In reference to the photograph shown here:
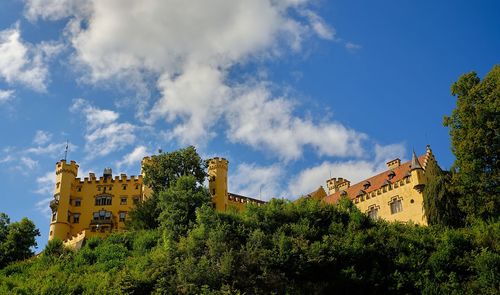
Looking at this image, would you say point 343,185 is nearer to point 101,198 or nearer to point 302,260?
point 101,198

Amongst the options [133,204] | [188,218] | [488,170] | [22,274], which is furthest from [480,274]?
[133,204]

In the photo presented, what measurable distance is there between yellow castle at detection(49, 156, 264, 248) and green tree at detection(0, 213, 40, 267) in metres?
10.2

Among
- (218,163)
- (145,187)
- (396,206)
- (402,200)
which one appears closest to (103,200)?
(145,187)

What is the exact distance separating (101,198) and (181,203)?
74.4 feet

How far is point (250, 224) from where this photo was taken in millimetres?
44281

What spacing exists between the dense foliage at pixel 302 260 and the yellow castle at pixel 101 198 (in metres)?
27.1

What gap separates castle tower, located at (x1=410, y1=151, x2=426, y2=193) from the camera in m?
57.0

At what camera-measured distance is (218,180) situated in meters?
76.2

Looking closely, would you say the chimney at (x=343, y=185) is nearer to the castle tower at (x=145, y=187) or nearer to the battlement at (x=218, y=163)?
the battlement at (x=218, y=163)

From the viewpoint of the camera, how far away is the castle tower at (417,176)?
187 feet

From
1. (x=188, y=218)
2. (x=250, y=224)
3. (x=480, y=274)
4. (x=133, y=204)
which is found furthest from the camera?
(x=133, y=204)

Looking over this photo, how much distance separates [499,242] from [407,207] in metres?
17.0

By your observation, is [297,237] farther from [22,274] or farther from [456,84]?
[22,274]

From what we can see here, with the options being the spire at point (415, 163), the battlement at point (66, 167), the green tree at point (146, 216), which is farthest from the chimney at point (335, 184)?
the battlement at point (66, 167)
